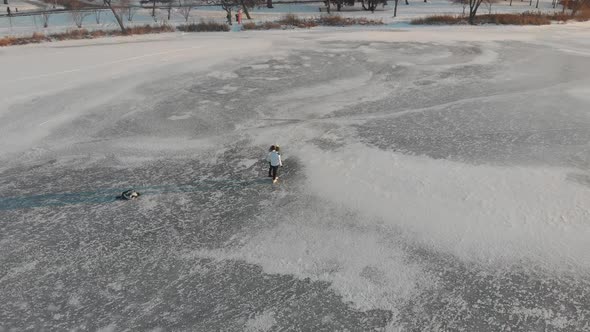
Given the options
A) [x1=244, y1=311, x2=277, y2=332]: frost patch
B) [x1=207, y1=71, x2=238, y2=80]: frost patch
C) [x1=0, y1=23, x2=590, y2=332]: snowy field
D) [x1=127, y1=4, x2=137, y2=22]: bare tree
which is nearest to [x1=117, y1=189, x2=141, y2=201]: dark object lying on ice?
[x1=0, y1=23, x2=590, y2=332]: snowy field

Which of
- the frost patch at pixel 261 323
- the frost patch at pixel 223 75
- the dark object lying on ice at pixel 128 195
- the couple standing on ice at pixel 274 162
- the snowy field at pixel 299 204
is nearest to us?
the frost patch at pixel 261 323

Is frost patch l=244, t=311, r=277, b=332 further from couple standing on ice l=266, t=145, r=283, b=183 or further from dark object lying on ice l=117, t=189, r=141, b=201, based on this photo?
dark object lying on ice l=117, t=189, r=141, b=201

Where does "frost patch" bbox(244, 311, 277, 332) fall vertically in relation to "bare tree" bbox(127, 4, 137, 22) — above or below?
below

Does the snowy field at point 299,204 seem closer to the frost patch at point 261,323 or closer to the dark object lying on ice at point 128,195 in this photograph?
the frost patch at point 261,323

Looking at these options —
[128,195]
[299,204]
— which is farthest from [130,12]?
[299,204]

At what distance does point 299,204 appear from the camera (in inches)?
262

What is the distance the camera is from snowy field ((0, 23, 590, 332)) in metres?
4.74

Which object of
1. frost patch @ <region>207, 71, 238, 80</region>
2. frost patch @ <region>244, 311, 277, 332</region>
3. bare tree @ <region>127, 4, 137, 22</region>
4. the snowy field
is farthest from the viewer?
bare tree @ <region>127, 4, 137, 22</region>

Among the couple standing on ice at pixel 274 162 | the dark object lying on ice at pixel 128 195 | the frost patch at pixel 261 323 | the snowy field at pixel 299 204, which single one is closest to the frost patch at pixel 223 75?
the snowy field at pixel 299 204

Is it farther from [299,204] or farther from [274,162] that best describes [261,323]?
[274,162]

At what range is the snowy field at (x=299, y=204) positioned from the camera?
15.5 feet

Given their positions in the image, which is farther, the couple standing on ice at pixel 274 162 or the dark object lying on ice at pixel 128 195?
the couple standing on ice at pixel 274 162

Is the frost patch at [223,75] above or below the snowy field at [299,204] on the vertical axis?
above

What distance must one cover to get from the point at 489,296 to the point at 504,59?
13.3 meters
